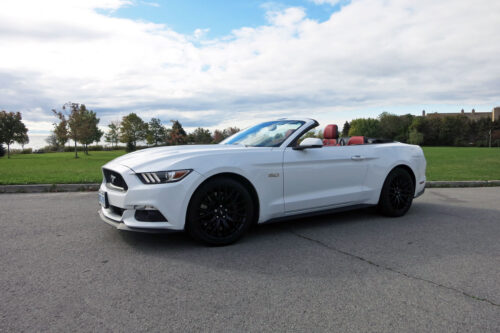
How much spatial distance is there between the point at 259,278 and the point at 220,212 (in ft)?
3.25

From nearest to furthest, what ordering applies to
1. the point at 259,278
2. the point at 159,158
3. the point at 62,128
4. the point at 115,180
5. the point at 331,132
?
the point at 259,278
the point at 159,158
the point at 115,180
the point at 331,132
the point at 62,128

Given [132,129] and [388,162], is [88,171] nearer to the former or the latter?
[388,162]

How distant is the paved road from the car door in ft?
1.29

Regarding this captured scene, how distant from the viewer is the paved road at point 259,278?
2297 millimetres

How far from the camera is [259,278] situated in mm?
2996

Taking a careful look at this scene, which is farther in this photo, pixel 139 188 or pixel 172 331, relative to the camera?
pixel 139 188

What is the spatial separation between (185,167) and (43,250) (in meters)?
1.75

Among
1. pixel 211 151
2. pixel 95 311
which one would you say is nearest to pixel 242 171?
pixel 211 151

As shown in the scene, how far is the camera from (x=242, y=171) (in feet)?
12.7

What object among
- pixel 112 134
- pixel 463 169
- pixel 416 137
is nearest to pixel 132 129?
pixel 112 134

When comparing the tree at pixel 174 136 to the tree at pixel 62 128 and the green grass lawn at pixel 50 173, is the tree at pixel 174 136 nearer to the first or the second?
the tree at pixel 62 128

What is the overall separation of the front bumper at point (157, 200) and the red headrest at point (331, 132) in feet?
8.02

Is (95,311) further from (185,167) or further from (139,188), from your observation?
(185,167)

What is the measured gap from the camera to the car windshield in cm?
448
